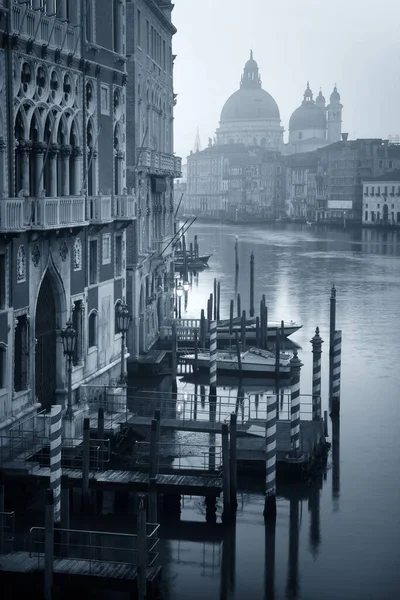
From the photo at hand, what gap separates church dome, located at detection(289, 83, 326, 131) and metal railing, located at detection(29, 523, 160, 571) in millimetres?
129471

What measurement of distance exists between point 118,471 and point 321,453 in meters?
3.77

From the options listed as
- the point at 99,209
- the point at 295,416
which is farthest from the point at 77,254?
the point at 295,416

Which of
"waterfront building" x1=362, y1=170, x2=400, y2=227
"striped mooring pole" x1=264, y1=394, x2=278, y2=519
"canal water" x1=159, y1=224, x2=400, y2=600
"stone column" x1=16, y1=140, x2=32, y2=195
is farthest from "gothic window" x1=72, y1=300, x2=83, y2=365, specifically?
"waterfront building" x1=362, y1=170, x2=400, y2=227

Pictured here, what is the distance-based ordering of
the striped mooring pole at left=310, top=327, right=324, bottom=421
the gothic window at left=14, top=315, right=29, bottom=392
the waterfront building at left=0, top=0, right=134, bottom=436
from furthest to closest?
the striped mooring pole at left=310, top=327, right=324, bottom=421
the gothic window at left=14, top=315, right=29, bottom=392
the waterfront building at left=0, top=0, right=134, bottom=436

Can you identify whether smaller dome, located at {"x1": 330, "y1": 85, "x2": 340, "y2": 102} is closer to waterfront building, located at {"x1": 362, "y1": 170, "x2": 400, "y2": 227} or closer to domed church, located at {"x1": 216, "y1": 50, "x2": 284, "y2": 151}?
domed church, located at {"x1": 216, "y1": 50, "x2": 284, "y2": 151}

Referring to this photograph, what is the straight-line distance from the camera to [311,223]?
9794cm

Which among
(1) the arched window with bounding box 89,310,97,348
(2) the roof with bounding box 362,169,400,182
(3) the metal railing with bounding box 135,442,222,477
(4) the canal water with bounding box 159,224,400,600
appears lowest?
(4) the canal water with bounding box 159,224,400,600

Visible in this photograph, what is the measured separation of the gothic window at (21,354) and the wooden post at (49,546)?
10.8 feet

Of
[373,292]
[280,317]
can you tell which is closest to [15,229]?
[280,317]

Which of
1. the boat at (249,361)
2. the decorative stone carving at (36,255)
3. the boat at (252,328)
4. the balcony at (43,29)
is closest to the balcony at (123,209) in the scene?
the balcony at (43,29)

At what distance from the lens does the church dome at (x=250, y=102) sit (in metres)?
143

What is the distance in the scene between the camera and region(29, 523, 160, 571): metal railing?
10398 mm

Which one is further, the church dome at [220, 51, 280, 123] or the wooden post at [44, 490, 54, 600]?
the church dome at [220, 51, 280, 123]

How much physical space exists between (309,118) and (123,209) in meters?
124
